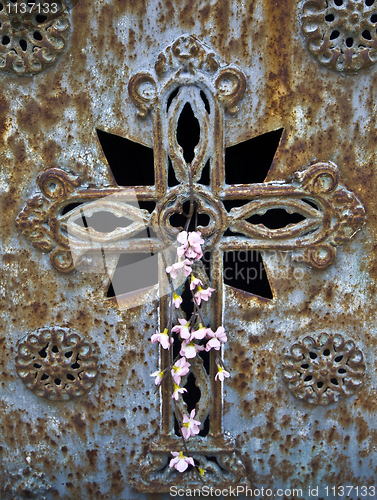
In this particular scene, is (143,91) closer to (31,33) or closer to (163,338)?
(31,33)

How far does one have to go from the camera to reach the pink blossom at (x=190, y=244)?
3.99ft

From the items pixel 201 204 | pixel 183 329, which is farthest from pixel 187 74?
pixel 183 329

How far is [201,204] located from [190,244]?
0.17 meters

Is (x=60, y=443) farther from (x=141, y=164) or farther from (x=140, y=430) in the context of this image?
→ (x=141, y=164)

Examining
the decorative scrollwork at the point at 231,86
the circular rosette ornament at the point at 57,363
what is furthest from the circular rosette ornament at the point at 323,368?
the decorative scrollwork at the point at 231,86

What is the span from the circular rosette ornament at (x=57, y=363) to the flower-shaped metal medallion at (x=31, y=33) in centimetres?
88

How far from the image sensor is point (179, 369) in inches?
50.2

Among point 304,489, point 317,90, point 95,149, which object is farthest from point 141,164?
point 304,489

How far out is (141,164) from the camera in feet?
4.99

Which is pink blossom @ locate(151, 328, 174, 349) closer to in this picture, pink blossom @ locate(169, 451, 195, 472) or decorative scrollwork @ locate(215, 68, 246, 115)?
pink blossom @ locate(169, 451, 195, 472)

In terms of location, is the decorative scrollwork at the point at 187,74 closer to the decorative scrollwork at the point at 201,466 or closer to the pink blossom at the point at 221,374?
the pink blossom at the point at 221,374

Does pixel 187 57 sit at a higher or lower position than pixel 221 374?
higher

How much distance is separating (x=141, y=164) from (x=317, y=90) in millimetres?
668

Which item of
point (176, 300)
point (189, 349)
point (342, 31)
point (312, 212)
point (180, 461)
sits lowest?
point (180, 461)
